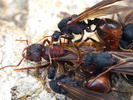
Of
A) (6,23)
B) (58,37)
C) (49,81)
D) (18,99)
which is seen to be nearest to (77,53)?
(58,37)

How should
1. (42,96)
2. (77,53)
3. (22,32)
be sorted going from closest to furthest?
(42,96) → (77,53) → (22,32)

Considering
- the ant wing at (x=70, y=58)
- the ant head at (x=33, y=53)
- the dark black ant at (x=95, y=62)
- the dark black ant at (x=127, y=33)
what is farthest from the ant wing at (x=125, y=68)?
the ant head at (x=33, y=53)

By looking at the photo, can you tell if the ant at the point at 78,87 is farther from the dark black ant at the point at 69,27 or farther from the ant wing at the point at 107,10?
the ant wing at the point at 107,10

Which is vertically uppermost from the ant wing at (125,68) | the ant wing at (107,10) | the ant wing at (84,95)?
the ant wing at (107,10)

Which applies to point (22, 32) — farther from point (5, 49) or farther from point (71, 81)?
point (71, 81)

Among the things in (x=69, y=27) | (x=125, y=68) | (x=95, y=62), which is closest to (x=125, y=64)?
(x=125, y=68)

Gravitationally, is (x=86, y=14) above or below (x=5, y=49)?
above

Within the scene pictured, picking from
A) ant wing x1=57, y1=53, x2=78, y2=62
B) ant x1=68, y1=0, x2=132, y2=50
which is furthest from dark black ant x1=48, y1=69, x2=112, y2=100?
ant x1=68, y1=0, x2=132, y2=50

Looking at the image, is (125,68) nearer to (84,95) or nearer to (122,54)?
(122,54)

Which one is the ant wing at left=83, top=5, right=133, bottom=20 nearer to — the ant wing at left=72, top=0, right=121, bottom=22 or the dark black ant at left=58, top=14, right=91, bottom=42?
the ant wing at left=72, top=0, right=121, bottom=22
